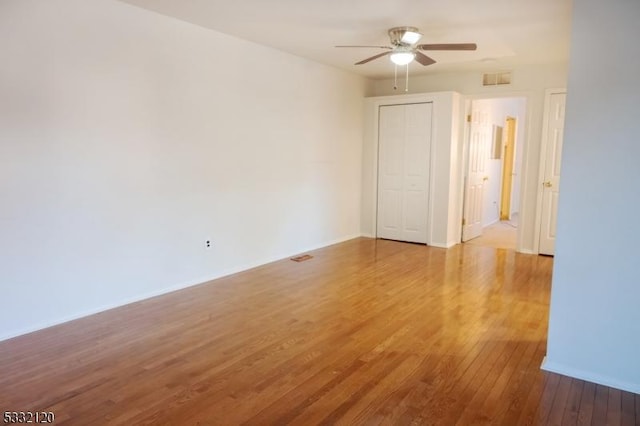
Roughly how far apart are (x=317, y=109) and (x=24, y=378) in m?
4.56

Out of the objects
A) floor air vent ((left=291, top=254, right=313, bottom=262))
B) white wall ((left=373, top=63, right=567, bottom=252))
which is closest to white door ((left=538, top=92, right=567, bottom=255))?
white wall ((left=373, top=63, right=567, bottom=252))

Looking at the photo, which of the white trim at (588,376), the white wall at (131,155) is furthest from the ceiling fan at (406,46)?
the white trim at (588,376)

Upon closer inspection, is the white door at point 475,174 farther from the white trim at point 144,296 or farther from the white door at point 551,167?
the white trim at point 144,296

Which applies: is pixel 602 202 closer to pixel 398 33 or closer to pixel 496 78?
pixel 398 33

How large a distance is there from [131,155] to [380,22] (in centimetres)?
257

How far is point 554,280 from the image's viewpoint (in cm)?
271

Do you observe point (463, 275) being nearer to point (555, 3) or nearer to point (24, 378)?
point (555, 3)

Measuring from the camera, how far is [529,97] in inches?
230

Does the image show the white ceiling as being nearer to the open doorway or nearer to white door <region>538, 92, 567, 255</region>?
white door <region>538, 92, 567, 255</region>

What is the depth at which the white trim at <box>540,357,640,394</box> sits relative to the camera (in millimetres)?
2541

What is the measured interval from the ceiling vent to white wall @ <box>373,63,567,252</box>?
6cm

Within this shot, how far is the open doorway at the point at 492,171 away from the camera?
6.75 meters

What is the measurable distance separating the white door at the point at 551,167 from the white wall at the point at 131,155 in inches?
129

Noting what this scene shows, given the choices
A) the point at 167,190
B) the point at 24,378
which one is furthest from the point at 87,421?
the point at 167,190
